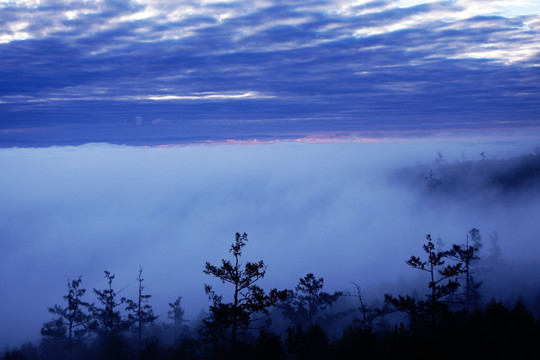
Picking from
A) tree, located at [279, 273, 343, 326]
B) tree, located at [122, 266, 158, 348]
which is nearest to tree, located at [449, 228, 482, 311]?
tree, located at [279, 273, 343, 326]

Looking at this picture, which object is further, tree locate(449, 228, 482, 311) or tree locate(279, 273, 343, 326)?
tree locate(279, 273, 343, 326)

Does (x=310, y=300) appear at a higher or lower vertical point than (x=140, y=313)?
higher

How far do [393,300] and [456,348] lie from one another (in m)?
3.71

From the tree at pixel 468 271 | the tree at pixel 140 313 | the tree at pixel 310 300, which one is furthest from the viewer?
the tree at pixel 310 300

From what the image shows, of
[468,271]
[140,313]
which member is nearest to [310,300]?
[140,313]

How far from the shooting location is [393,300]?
85.2ft

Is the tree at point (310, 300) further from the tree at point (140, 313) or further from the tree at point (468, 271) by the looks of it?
the tree at point (140, 313)

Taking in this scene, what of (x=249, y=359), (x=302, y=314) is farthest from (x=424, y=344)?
(x=302, y=314)

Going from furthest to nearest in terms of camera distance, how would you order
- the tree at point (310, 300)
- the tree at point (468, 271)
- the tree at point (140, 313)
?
the tree at point (310, 300) < the tree at point (140, 313) < the tree at point (468, 271)

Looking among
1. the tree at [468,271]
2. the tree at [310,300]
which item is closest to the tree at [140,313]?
the tree at [310,300]

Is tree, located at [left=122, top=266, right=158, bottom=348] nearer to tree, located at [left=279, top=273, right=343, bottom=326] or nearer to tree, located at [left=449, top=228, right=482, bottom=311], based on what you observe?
tree, located at [left=279, top=273, right=343, bottom=326]

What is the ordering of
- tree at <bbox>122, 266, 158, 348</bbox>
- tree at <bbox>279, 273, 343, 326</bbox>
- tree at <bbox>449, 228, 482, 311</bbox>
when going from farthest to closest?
1. tree at <bbox>279, 273, 343, 326</bbox>
2. tree at <bbox>122, 266, 158, 348</bbox>
3. tree at <bbox>449, 228, 482, 311</bbox>

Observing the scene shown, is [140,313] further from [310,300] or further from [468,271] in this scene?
[468,271]

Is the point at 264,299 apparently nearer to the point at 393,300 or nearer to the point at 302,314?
the point at 393,300
